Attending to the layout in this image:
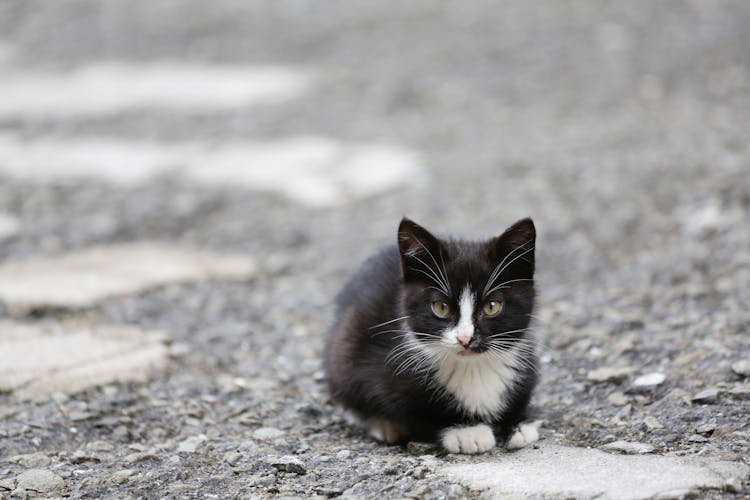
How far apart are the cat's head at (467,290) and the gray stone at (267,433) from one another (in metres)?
0.76

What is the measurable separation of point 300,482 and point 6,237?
4.01 meters

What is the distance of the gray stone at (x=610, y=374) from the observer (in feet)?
13.2

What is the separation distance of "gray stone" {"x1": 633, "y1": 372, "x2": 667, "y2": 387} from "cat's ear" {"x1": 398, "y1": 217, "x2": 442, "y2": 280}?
3.81 feet

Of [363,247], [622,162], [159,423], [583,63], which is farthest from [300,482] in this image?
[583,63]

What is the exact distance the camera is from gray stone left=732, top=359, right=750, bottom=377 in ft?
12.3

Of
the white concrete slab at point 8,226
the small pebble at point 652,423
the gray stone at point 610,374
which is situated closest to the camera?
the small pebble at point 652,423

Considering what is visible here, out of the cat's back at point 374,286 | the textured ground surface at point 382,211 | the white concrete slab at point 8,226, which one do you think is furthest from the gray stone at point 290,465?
the white concrete slab at point 8,226

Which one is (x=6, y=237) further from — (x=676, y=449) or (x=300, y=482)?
(x=676, y=449)

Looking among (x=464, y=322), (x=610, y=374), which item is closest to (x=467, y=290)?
(x=464, y=322)

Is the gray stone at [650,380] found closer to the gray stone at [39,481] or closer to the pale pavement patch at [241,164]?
the gray stone at [39,481]

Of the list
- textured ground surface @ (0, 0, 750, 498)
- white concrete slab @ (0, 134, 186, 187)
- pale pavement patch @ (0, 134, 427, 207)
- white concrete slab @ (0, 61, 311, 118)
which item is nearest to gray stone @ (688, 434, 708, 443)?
textured ground surface @ (0, 0, 750, 498)

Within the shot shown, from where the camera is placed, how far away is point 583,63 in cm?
910

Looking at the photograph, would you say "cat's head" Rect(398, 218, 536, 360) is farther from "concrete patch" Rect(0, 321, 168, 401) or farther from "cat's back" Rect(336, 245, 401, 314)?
"concrete patch" Rect(0, 321, 168, 401)

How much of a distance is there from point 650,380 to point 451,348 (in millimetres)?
1089
